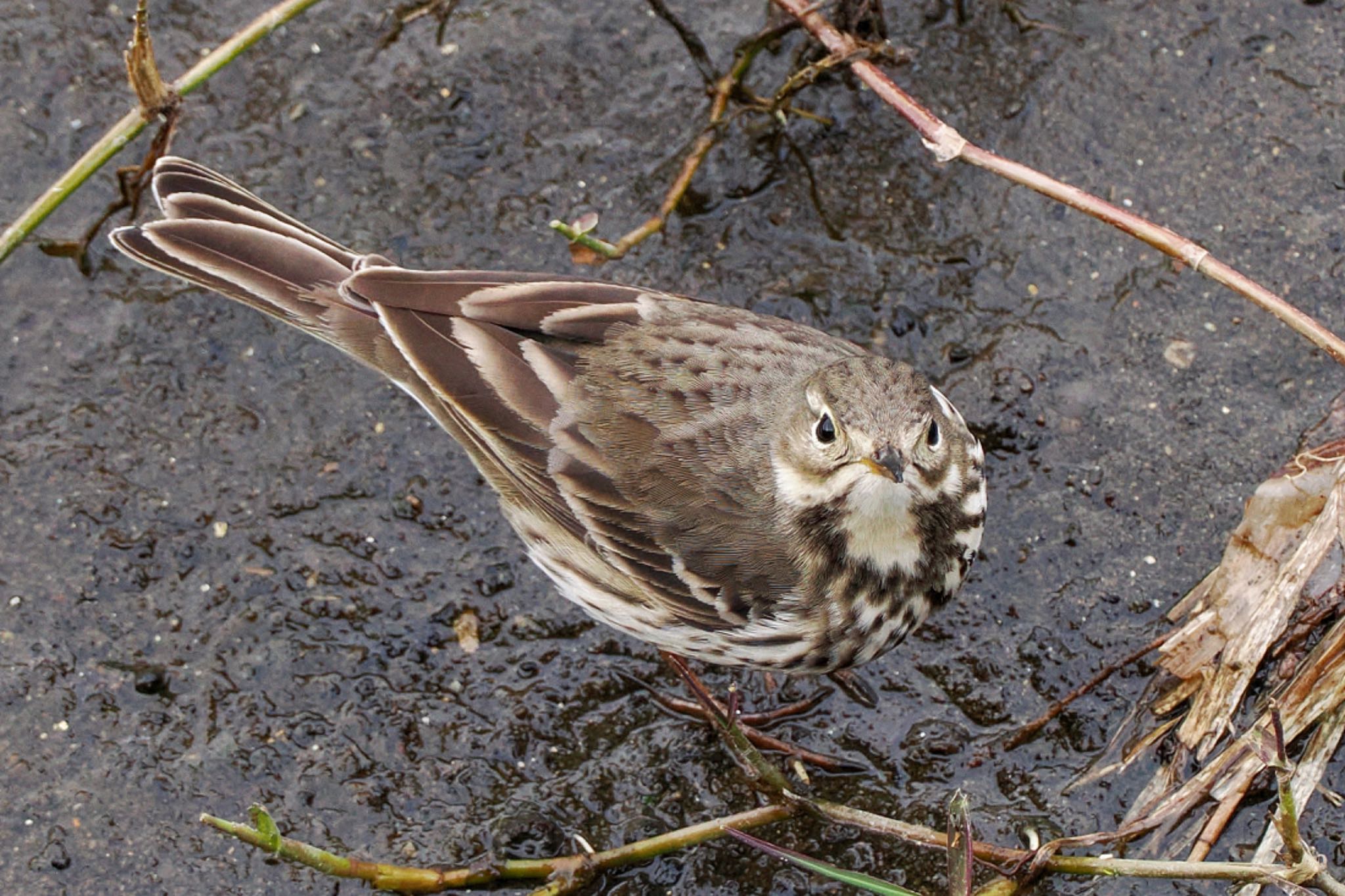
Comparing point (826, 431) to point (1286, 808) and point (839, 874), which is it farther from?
point (1286, 808)

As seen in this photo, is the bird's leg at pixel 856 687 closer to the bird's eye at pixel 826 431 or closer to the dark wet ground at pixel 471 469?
the dark wet ground at pixel 471 469

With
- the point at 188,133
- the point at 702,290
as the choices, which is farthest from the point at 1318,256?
the point at 188,133

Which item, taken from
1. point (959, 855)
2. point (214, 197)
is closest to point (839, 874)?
point (959, 855)

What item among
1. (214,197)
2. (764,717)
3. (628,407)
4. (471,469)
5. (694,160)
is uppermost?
(214,197)

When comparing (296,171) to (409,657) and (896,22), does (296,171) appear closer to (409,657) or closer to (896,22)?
(409,657)

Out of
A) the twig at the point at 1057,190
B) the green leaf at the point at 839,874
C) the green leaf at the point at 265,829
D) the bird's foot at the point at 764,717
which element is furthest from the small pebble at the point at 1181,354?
the green leaf at the point at 265,829

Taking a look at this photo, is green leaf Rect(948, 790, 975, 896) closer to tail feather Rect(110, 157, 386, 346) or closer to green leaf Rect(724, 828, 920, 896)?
green leaf Rect(724, 828, 920, 896)

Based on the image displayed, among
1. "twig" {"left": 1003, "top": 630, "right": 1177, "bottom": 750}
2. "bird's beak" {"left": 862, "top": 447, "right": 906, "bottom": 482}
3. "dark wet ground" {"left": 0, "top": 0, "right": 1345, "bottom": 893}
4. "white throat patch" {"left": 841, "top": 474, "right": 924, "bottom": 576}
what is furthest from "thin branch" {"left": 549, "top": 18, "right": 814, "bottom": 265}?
"twig" {"left": 1003, "top": 630, "right": 1177, "bottom": 750}
